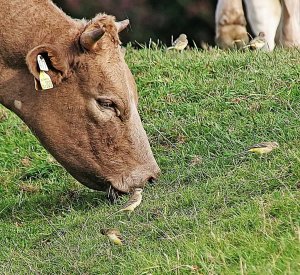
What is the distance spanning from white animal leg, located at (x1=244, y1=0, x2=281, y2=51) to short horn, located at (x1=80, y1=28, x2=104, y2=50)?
432 centimetres

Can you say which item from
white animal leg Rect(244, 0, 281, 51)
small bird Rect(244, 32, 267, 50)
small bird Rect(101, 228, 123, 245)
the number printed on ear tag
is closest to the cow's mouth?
the number printed on ear tag

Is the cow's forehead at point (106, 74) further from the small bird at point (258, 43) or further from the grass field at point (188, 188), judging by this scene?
the small bird at point (258, 43)

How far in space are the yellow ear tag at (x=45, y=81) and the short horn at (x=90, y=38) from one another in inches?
13.9

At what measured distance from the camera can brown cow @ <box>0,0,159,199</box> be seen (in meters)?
8.79

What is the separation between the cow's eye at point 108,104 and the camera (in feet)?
28.9

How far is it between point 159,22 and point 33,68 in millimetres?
11811

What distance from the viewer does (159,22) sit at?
2030 centimetres

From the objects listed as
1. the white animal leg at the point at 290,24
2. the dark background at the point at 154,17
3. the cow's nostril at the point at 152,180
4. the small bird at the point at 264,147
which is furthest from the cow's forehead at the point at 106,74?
the dark background at the point at 154,17

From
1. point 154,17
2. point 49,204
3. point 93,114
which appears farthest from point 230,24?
point 154,17

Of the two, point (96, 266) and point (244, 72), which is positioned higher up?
point (96, 266)

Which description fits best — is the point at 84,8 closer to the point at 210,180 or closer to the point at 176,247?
the point at 210,180

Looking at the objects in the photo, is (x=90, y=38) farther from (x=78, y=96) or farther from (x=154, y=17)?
(x=154, y=17)

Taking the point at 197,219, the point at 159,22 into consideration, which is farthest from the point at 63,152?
the point at 159,22

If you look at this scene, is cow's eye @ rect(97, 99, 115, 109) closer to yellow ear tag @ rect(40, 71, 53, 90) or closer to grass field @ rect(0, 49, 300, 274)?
yellow ear tag @ rect(40, 71, 53, 90)
